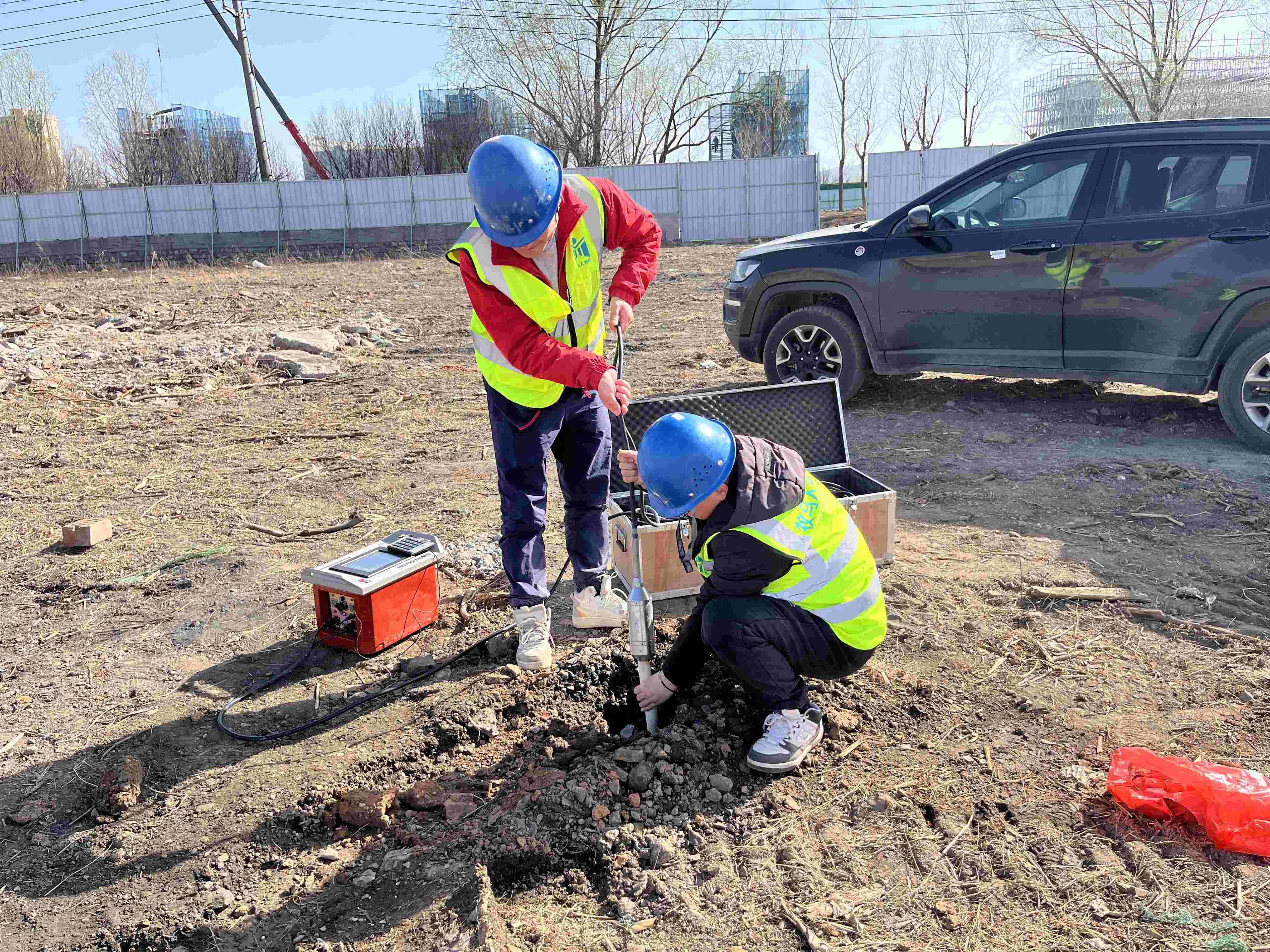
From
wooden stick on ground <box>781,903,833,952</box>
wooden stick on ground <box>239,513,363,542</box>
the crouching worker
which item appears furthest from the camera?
wooden stick on ground <box>239,513,363,542</box>

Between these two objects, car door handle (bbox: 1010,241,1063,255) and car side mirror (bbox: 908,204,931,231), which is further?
car side mirror (bbox: 908,204,931,231)

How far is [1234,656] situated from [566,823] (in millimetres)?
2906

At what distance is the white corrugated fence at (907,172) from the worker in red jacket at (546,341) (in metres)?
26.6

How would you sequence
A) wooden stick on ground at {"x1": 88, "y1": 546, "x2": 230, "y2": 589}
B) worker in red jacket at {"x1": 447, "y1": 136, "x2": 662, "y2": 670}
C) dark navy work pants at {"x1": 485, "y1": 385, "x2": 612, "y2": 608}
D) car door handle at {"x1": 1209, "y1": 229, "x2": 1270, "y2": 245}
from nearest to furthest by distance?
1. worker in red jacket at {"x1": 447, "y1": 136, "x2": 662, "y2": 670}
2. dark navy work pants at {"x1": 485, "y1": 385, "x2": 612, "y2": 608}
3. wooden stick on ground at {"x1": 88, "y1": 546, "x2": 230, "y2": 589}
4. car door handle at {"x1": 1209, "y1": 229, "x2": 1270, "y2": 245}

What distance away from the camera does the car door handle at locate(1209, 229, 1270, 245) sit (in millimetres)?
6125

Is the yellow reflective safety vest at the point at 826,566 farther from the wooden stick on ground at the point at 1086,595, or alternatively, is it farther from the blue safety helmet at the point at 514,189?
the wooden stick on ground at the point at 1086,595

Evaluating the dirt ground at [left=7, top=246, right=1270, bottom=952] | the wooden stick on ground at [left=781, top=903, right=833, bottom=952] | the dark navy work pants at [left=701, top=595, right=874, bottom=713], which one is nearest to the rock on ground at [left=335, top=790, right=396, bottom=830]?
the dirt ground at [left=7, top=246, right=1270, bottom=952]

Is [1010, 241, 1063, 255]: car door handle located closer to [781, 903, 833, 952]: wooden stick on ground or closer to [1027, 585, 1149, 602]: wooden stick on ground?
[1027, 585, 1149, 602]: wooden stick on ground

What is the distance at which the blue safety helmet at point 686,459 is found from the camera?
2.97m

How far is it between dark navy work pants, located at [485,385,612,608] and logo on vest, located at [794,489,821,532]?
123cm

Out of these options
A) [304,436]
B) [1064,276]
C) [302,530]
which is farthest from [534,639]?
[1064,276]

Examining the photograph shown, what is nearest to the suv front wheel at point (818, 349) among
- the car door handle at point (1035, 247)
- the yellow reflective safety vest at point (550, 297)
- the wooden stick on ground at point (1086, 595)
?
the car door handle at point (1035, 247)

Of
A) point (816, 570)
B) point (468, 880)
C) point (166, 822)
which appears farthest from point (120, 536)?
point (816, 570)

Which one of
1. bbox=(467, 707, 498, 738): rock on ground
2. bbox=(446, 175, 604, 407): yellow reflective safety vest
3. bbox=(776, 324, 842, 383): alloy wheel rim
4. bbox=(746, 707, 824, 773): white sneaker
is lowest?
bbox=(467, 707, 498, 738): rock on ground
